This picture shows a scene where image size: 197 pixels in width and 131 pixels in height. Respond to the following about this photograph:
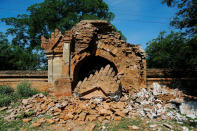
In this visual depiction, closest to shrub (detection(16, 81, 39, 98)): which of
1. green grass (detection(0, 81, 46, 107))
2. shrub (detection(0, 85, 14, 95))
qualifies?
green grass (detection(0, 81, 46, 107))

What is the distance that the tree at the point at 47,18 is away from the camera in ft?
42.2

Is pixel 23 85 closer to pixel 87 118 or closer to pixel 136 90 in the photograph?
pixel 87 118

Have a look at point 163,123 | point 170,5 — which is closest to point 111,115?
point 163,123

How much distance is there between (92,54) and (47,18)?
31.6 ft

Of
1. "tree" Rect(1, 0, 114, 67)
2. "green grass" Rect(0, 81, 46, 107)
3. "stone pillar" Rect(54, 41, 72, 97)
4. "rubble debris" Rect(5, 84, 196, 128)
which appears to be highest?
"tree" Rect(1, 0, 114, 67)

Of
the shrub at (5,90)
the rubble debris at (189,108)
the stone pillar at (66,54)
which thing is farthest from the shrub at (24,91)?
the rubble debris at (189,108)

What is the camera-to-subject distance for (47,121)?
3.50 meters

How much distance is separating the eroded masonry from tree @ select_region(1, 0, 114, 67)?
7062 millimetres

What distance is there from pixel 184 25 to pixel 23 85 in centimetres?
780

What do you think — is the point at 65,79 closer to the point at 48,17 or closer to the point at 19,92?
the point at 19,92

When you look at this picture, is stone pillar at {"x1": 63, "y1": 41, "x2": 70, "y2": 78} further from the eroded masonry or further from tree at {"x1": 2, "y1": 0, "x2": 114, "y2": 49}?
tree at {"x1": 2, "y1": 0, "x2": 114, "y2": 49}

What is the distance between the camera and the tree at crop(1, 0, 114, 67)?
1286 cm

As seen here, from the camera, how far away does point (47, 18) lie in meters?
13.2

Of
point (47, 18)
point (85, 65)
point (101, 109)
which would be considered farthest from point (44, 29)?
point (101, 109)
